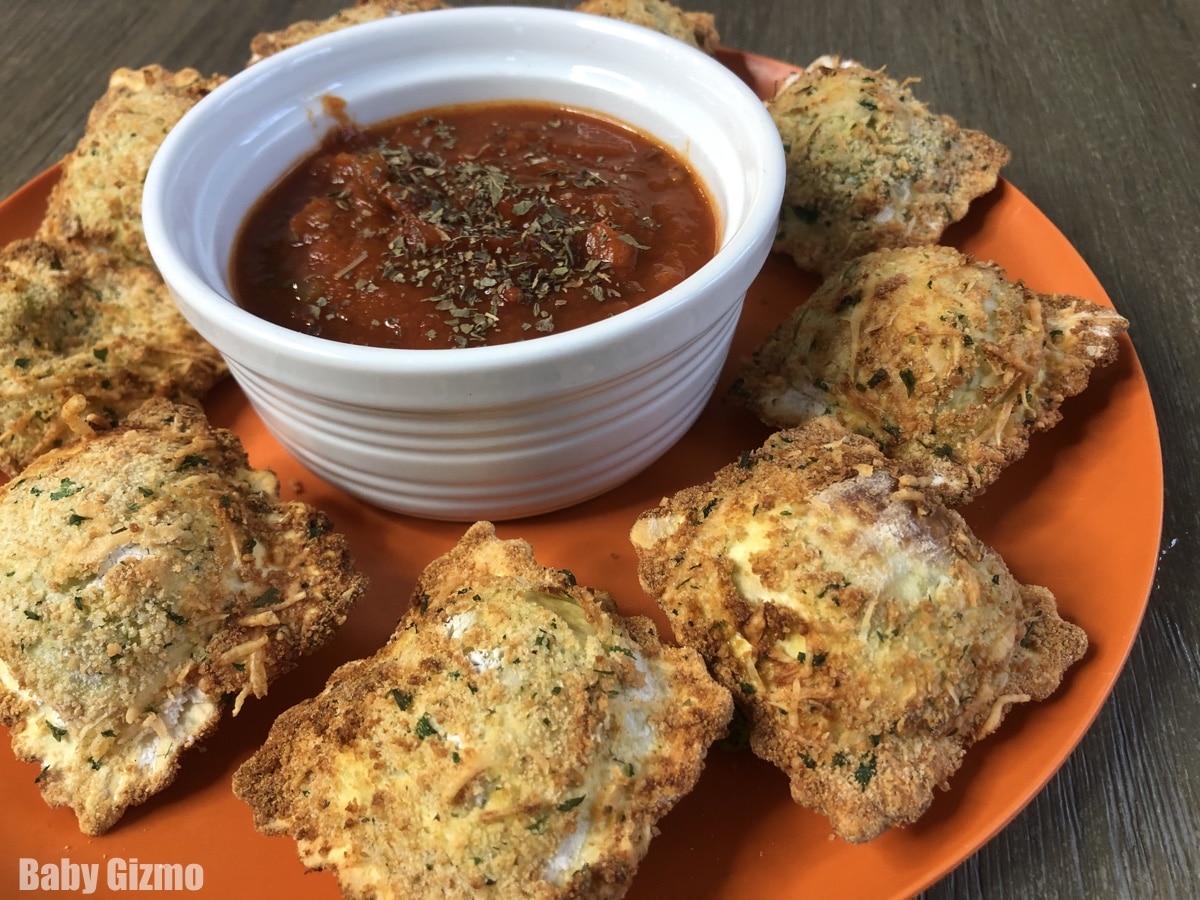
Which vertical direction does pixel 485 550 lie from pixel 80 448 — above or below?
above

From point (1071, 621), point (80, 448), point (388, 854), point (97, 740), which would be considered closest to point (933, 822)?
point (1071, 621)

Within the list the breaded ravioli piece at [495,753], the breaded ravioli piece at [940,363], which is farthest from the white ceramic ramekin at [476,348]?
the breaded ravioli piece at [495,753]

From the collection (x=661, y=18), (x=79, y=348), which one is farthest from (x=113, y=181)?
(x=661, y=18)

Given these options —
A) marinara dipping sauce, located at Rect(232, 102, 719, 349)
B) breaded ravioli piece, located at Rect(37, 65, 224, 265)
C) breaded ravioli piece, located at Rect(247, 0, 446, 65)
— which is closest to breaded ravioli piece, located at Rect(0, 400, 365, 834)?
marinara dipping sauce, located at Rect(232, 102, 719, 349)

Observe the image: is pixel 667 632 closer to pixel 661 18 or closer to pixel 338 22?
pixel 661 18

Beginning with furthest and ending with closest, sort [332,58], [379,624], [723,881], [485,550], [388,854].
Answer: [332,58]
[379,624]
[485,550]
[723,881]
[388,854]

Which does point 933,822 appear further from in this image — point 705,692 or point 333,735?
point 333,735

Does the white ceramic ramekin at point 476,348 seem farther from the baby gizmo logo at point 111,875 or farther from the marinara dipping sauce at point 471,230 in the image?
the baby gizmo logo at point 111,875

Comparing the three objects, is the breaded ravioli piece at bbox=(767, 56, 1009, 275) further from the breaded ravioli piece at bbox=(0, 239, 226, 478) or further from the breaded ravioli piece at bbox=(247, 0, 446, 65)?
the breaded ravioli piece at bbox=(0, 239, 226, 478)
